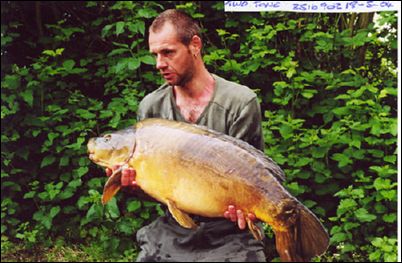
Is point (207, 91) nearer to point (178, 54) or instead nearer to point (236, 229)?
point (178, 54)

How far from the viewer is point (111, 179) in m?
2.30

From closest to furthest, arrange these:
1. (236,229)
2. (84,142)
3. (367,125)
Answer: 1. (236,229)
2. (367,125)
3. (84,142)

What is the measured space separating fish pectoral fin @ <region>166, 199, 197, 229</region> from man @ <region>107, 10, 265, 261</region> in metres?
0.12

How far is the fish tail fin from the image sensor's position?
7.11 ft

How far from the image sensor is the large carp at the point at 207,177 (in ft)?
7.13

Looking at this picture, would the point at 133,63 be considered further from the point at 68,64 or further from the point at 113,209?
the point at 113,209

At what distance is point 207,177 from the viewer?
225cm

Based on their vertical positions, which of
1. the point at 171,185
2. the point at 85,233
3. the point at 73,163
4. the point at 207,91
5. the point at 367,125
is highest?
the point at 207,91

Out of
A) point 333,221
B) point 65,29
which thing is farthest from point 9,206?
point 333,221

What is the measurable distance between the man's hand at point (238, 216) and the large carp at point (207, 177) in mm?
15

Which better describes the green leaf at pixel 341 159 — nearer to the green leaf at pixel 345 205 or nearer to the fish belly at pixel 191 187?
the green leaf at pixel 345 205

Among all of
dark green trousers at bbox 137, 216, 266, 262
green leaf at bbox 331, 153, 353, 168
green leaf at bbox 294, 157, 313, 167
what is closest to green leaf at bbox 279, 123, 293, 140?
green leaf at bbox 294, 157, 313, 167

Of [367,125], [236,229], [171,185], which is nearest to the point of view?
[171,185]

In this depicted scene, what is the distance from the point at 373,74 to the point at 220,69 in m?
0.99
